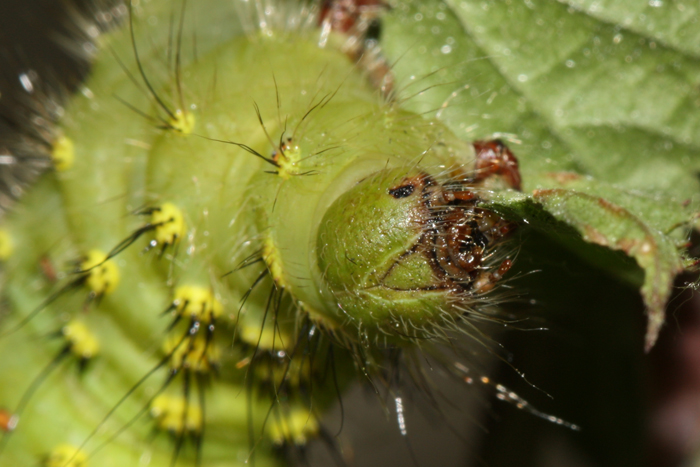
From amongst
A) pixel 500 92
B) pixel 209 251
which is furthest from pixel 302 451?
pixel 500 92

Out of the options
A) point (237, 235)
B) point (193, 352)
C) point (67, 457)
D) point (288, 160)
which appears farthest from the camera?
point (67, 457)

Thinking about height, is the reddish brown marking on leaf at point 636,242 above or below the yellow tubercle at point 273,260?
above

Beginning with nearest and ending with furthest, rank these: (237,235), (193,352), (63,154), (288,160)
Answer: (288,160), (237,235), (193,352), (63,154)

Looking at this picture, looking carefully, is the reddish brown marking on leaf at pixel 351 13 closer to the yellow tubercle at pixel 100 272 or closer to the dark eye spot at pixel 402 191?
the dark eye spot at pixel 402 191

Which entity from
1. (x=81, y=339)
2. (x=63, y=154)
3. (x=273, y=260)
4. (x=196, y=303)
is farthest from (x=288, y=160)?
(x=81, y=339)

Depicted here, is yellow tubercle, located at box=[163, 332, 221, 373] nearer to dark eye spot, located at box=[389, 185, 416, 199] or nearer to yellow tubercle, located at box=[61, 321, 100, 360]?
yellow tubercle, located at box=[61, 321, 100, 360]

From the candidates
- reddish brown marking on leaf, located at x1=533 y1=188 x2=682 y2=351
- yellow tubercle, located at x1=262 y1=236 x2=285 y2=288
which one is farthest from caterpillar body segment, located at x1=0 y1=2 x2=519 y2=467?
reddish brown marking on leaf, located at x1=533 y1=188 x2=682 y2=351

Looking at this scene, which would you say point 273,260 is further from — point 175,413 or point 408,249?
point 175,413

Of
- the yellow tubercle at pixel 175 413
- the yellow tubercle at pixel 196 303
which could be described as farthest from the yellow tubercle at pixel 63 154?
the yellow tubercle at pixel 175 413
